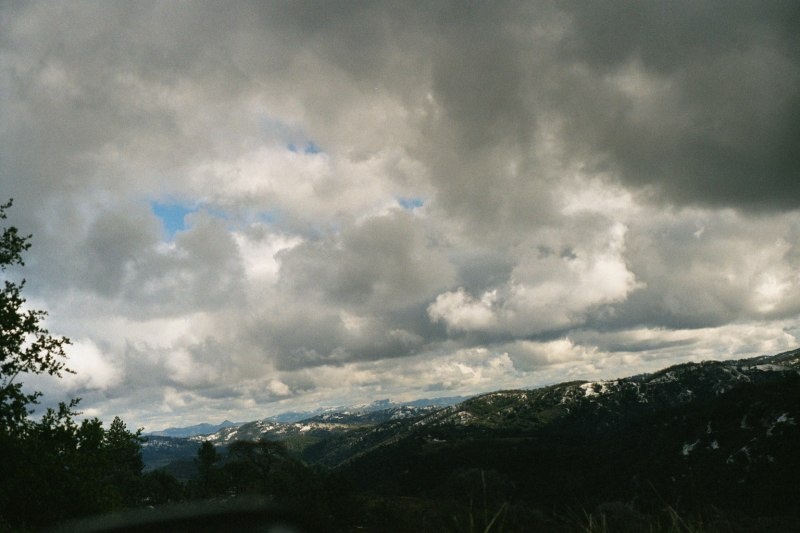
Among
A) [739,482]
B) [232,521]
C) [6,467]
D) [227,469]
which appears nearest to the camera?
[232,521]

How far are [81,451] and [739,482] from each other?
163872mm

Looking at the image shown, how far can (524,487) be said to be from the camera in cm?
18800

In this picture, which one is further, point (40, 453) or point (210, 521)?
point (40, 453)

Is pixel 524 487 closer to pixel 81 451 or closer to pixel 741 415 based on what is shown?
pixel 741 415

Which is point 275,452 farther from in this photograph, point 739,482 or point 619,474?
point 619,474

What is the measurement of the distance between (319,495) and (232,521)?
80.0 metres

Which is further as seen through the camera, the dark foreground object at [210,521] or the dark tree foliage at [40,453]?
the dark tree foliage at [40,453]

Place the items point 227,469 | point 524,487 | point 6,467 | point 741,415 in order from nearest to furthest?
point 6,467, point 227,469, point 741,415, point 524,487

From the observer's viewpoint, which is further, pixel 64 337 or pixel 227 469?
pixel 227 469

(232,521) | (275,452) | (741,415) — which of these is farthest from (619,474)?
(232,521)

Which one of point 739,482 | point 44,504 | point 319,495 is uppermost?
point 44,504

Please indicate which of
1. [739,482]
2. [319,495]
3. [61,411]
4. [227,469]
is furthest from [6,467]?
[739,482]

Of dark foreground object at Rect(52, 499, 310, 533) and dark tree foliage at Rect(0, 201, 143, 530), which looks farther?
dark tree foliage at Rect(0, 201, 143, 530)

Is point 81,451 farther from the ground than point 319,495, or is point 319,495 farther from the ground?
point 81,451
